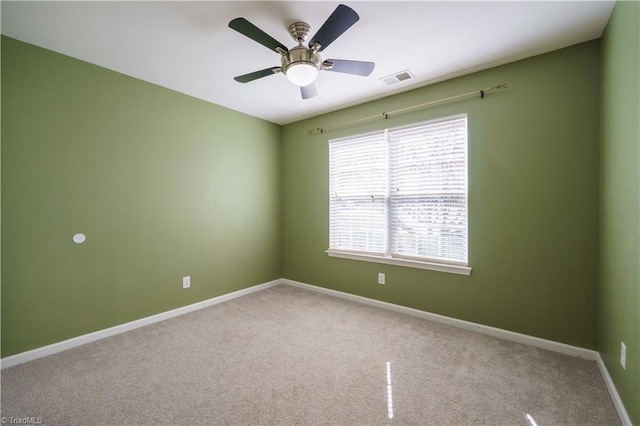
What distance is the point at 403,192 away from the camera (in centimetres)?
320

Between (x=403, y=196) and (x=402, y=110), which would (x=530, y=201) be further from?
(x=402, y=110)

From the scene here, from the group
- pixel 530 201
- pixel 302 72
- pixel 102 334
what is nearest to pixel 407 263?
pixel 530 201

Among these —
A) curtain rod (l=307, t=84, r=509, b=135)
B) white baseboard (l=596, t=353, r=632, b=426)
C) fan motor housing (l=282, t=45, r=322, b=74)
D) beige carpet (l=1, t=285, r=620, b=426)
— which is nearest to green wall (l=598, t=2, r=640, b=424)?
white baseboard (l=596, t=353, r=632, b=426)

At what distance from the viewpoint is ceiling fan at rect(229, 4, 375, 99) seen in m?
1.69

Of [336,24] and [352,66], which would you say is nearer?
[336,24]

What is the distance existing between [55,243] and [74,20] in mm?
1717

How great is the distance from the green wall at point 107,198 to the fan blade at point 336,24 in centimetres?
208

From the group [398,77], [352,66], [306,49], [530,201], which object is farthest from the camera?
[398,77]

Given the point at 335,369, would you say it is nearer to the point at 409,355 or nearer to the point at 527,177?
the point at 409,355

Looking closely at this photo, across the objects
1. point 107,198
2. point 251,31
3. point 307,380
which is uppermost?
point 251,31

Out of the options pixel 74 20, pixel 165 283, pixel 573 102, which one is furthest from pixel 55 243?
pixel 573 102

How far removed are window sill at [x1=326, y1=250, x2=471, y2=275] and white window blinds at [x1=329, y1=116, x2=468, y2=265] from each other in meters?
0.06

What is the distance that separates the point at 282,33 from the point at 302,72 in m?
0.40

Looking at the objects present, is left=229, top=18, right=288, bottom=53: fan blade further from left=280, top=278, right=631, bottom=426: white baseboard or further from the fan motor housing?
left=280, top=278, right=631, bottom=426: white baseboard
